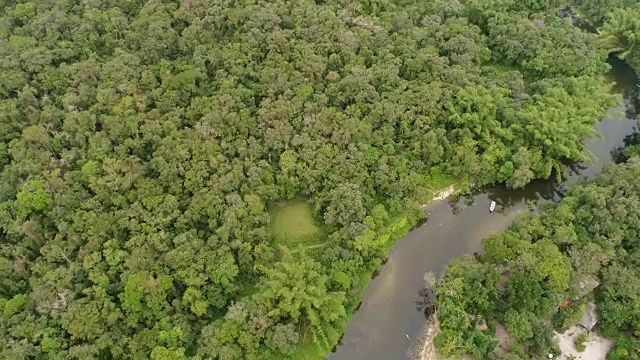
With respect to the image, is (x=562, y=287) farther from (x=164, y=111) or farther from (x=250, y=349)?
(x=164, y=111)

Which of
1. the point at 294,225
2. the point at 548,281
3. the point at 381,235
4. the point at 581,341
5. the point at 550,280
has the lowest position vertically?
the point at 294,225

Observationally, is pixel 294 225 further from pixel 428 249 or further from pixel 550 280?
pixel 550 280

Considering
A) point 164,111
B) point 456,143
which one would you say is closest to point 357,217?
point 456,143

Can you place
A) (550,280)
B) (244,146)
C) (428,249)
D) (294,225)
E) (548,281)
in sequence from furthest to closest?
1. (244,146)
2. (294,225)
3. (428,249)
4. (548,281)
5. (550,280)

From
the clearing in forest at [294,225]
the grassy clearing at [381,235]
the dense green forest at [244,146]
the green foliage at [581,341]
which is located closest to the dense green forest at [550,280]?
the dense green forest at [244,146]

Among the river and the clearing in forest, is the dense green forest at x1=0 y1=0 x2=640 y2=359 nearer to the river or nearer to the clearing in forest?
the clearing in forest

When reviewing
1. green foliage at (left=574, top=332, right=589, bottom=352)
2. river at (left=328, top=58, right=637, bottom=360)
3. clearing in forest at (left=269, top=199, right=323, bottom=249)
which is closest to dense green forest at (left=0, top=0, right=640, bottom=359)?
clearing in forest at (left=269, top=199, right=323, bottom=249)

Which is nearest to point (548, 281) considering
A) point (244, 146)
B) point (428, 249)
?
point (428, 249)
